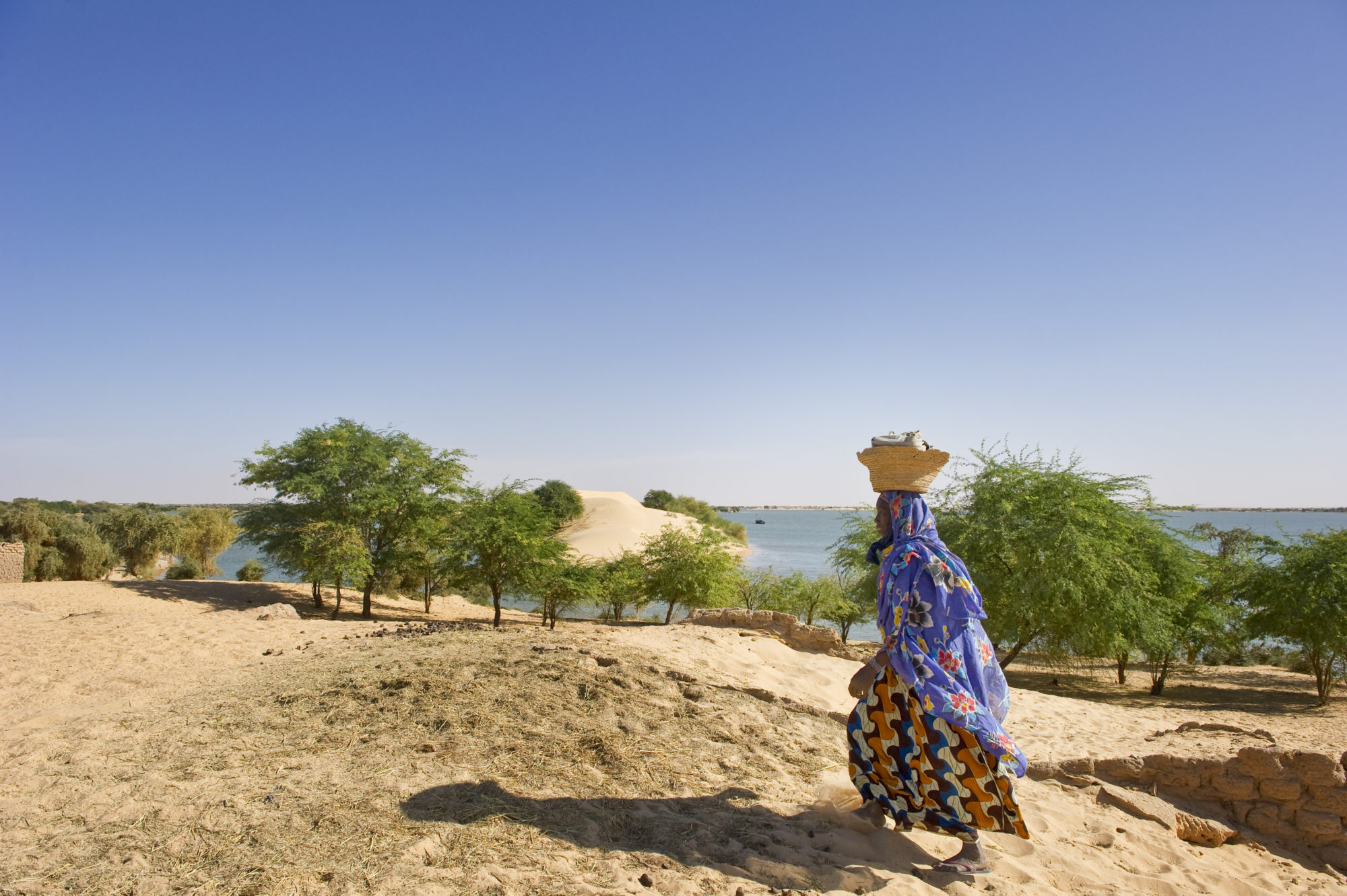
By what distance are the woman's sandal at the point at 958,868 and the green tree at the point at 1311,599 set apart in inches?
623

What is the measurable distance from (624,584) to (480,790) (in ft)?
58.0

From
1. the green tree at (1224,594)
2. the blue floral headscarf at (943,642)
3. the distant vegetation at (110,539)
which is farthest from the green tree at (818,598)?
the distant vegetation at (110,539)

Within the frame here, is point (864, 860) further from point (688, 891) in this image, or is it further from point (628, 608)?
point (628, 608)

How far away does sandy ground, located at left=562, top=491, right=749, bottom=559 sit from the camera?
65750 millimetres

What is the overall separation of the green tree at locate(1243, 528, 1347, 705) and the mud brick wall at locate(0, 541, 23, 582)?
105 feet

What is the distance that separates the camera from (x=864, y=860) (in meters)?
3.89

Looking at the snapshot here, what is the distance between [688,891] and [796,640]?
9.06 m

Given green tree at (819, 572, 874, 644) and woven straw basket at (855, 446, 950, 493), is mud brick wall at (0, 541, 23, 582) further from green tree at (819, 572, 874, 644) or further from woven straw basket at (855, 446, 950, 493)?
woven straw basket at (855, 446, 950, 493)

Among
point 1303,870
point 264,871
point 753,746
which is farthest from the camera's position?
point 753,746

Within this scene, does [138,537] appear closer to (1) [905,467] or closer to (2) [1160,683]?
(1) [905,467]

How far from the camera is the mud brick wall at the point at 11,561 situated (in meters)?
18.7

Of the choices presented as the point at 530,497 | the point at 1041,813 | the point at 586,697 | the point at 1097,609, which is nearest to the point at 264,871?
the point at 586,697

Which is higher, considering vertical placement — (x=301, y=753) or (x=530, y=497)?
(x=530, y=497)

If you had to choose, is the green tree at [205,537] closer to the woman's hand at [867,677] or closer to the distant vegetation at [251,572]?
the distant vegetation at [251,572]
